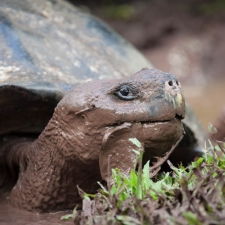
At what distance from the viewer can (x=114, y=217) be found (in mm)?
1254

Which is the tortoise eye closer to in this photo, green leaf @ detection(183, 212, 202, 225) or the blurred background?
green leaf @ detection(183, 212, 202, 225)

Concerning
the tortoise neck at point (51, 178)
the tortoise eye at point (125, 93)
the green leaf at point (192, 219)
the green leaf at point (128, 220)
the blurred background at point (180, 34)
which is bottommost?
the green leaf at point (192, 219)

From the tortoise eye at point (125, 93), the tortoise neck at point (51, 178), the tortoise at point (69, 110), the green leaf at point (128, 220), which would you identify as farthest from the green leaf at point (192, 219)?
the tortoise neck at point (51, 178)

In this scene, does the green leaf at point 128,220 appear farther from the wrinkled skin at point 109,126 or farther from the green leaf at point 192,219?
→ the wrinkled skin at point 109,126

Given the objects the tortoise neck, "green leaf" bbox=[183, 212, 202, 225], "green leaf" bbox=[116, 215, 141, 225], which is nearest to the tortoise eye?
the tortoise neck

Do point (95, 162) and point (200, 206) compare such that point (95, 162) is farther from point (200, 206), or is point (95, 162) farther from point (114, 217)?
point (200, 206)

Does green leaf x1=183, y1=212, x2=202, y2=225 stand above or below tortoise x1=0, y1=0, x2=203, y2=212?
below

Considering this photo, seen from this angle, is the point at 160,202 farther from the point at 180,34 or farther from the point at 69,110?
the point at 180,34

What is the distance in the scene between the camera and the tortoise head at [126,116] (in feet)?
5.52

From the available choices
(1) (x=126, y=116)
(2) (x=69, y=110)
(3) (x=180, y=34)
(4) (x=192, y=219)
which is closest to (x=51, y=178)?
(2) (x=69, y=110)

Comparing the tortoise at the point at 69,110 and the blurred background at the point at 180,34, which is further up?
the blurred background at the point at 180,34

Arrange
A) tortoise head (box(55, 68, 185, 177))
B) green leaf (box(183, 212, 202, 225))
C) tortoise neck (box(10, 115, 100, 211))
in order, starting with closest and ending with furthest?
green leaf (box(183, 212, 202, 225))
tortoise head (box(55, 68, 185, 177))
tortoise neck (box(10, 115, 100, 211))

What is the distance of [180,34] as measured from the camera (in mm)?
11414

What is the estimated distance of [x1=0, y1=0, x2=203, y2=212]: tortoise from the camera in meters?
1.71
